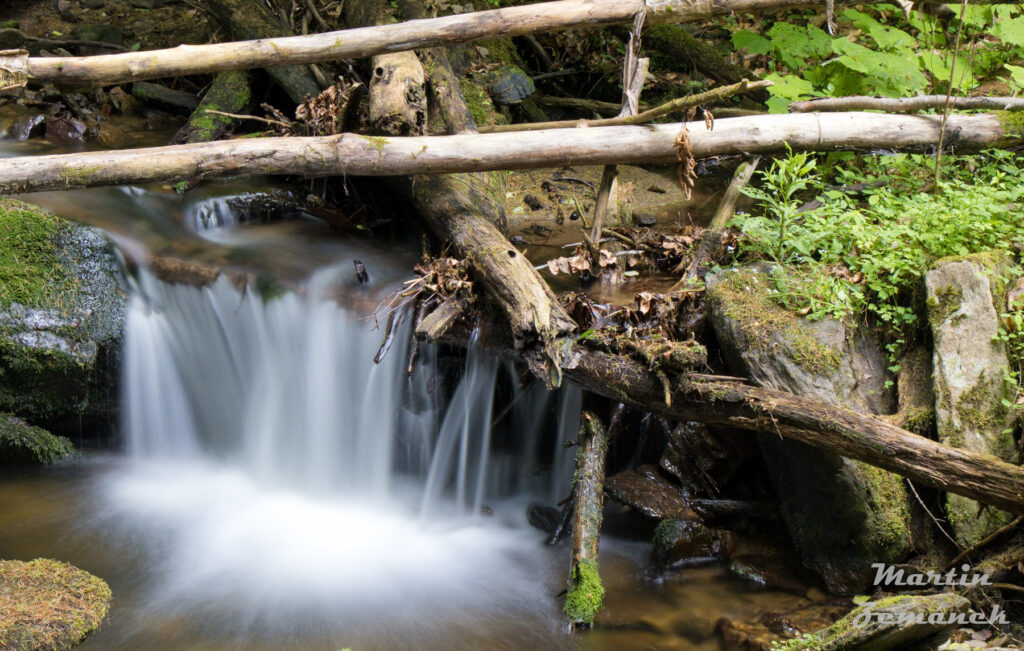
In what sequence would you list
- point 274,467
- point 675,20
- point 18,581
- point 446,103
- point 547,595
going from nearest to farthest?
point 18,581
point 547,595
point 274,467
point 675,20
point 446,103

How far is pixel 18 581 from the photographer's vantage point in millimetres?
4074

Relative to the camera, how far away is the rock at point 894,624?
11.0 ft

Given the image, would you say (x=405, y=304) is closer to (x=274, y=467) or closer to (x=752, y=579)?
(x=274, y=467)

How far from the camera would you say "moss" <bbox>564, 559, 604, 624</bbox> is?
3.98 meters

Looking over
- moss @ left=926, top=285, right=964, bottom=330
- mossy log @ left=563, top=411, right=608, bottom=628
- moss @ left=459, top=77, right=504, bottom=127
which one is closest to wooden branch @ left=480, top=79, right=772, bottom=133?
moss @ left=459, top=77, right=504, bottom=127

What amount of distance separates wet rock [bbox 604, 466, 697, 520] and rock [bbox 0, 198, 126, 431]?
372 cm

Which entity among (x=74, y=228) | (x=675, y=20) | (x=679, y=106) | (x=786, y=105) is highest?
(x=675, y=20)

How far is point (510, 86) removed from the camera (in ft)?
25.5

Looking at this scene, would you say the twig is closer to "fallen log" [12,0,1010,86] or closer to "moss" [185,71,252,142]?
"fallen log" [12,0,1010,86]

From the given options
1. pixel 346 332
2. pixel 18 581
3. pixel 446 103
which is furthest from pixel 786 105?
pixel 18 581

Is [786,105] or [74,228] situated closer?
[74,228]

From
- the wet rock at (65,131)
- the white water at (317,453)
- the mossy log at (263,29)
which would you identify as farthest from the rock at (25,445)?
the mossy log at (263,29)

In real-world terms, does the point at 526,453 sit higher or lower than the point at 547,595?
higher

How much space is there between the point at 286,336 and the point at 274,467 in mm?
957
